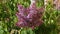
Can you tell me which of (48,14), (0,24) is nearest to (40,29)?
(48,14)

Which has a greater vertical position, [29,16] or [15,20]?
[29,16]

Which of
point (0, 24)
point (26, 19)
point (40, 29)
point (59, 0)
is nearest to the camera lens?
point (26, 19)

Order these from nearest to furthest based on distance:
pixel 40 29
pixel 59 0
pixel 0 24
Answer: pixel 40 29
pixel 0 24
pixel 59 0

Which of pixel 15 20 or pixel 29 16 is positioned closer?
pixel 29 16

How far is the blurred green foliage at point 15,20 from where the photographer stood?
1.99 meters

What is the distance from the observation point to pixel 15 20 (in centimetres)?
215

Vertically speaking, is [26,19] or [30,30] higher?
[26,19]

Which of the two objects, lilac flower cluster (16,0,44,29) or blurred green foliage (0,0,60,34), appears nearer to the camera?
lilac flower cluster (16,0,44,29)

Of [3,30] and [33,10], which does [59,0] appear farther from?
A: [3,30]

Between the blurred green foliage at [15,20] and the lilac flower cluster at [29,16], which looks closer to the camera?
the lilac flower cluster at [29,16]

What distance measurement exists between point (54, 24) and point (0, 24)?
2.12 feet

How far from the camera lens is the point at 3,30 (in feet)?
6.59

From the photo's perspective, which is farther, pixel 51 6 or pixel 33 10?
pixel 51 6

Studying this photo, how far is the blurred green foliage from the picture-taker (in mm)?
1988
